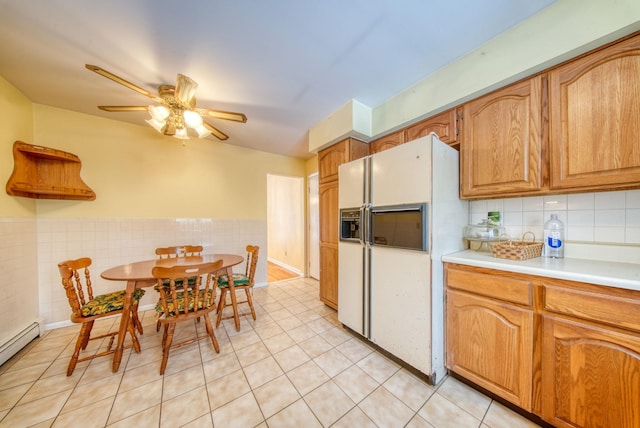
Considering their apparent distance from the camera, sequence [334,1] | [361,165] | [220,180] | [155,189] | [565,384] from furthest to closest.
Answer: [220,180] < [155,189] < [361,165] < [334,1] < [565,384]

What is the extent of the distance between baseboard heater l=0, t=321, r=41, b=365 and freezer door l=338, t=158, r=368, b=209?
2978 millimetres

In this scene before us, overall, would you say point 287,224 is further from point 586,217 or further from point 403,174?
point 586,217

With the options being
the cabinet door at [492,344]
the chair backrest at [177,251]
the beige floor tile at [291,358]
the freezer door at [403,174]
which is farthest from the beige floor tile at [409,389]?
the chair backrest at [177,251]

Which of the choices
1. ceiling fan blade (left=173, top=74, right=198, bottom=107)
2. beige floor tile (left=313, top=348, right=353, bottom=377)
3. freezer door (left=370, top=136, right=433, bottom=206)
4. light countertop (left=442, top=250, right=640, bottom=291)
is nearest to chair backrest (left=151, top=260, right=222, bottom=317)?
beige floor tile (left=313, top=348, right=353, bottom=377)

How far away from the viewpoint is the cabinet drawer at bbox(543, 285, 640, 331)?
909 millimetres

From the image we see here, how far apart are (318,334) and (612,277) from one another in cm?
199

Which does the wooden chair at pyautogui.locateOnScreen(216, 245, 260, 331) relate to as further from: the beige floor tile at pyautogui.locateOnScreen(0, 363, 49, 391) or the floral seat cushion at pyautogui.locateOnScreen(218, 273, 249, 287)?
the beige floor tile at pyautogui.locateOnScreen(0, 363, 49, 391)

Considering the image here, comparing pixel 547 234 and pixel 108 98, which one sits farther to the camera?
pixel 108 98

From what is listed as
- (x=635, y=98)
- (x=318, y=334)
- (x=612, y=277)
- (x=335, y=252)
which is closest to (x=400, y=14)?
(x=635, y=98)

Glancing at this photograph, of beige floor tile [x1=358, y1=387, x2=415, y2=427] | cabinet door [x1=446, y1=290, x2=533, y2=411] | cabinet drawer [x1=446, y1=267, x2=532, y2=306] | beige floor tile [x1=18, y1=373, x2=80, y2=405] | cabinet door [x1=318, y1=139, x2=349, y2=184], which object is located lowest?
beige floor tile [x1=358, y1=387, x2=415, y2=427]

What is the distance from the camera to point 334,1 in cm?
118

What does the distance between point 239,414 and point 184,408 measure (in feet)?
1.16

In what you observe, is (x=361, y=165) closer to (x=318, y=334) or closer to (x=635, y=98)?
(x=635, y=98)

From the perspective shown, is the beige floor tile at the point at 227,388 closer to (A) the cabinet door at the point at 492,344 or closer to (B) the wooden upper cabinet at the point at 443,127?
(A) the cabinet door at the point at 492,344
